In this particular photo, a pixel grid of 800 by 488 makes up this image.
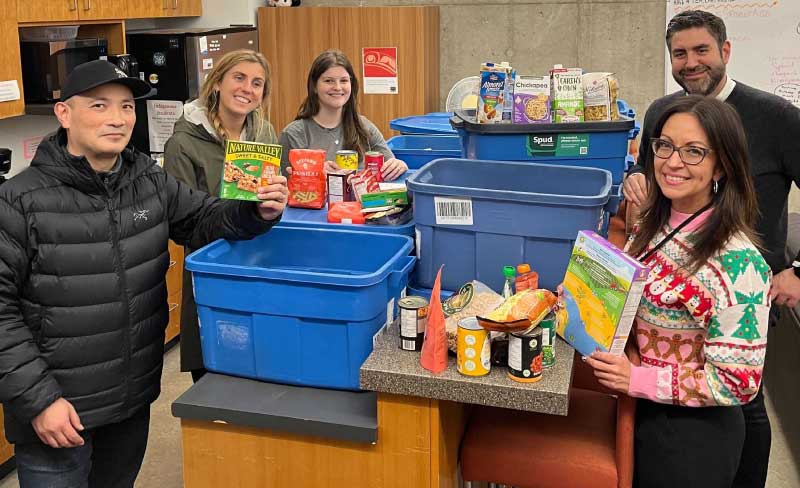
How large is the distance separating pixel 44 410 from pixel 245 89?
1352mm

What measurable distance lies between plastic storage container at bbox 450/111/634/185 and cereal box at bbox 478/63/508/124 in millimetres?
53

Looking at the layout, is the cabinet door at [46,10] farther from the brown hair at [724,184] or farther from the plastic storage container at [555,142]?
the brown hair at [724,184]

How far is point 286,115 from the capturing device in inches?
210

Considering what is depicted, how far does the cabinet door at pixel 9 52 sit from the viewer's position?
127 inches

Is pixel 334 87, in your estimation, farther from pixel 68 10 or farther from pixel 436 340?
pixel 436 340

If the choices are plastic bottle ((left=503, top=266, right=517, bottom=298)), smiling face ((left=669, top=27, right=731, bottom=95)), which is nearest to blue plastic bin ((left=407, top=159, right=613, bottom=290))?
plastic bottle ((left=503, top=266, right=517, bottom=298))

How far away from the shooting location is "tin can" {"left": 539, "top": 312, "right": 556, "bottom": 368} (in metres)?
1.89

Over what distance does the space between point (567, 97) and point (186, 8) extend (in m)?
2.91

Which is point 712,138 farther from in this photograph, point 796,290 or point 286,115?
point 286,115

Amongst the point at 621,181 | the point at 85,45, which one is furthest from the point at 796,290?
the point at 85,45

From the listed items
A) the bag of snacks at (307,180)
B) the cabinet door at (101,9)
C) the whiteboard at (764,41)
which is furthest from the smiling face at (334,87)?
the whiteboard at (764,41)

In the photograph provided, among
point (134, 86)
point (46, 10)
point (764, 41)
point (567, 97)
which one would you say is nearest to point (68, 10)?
point (46, 10)

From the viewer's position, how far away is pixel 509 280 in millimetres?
2158

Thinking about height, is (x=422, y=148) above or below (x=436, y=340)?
above
